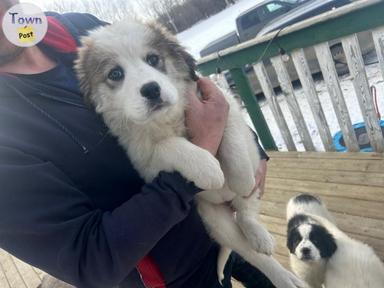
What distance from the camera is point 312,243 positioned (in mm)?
2250

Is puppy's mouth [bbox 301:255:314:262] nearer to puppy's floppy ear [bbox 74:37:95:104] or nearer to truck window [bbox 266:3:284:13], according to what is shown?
puppy's floppy ear [bbox 74:37:95:104]

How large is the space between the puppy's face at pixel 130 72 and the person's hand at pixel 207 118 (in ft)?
0.25

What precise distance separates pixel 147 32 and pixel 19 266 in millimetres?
3657

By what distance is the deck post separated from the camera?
4.09m

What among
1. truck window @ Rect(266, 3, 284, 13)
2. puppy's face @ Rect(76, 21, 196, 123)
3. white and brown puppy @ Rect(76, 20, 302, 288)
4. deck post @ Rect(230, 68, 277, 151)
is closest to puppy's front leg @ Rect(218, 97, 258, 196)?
white and brown puppy @ Rect(76, 20, 302, 288)

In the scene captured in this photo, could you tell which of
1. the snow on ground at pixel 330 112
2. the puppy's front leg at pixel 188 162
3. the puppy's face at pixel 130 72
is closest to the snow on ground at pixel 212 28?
the snow on ground at pixel 330 112

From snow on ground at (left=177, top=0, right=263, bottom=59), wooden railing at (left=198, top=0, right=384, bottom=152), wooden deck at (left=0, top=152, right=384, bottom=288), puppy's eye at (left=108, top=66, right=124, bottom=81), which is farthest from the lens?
snow on ground at (left=177, top=0, right=263, bottom=59)

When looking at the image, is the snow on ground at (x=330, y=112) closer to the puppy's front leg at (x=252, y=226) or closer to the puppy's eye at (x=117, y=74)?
the puppy's front leg at (x=252, y=226)

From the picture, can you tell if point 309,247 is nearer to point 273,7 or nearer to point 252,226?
point 252,226

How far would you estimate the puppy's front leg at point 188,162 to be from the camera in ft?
4.52

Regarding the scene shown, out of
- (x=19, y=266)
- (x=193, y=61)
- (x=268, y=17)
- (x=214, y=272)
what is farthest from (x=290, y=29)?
(x=268, y=17)

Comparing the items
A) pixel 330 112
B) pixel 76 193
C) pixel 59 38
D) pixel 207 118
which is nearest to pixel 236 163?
pixel 207 118

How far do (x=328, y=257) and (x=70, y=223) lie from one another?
165 centimetres

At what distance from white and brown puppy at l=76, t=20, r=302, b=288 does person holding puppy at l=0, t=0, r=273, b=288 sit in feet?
0.27
